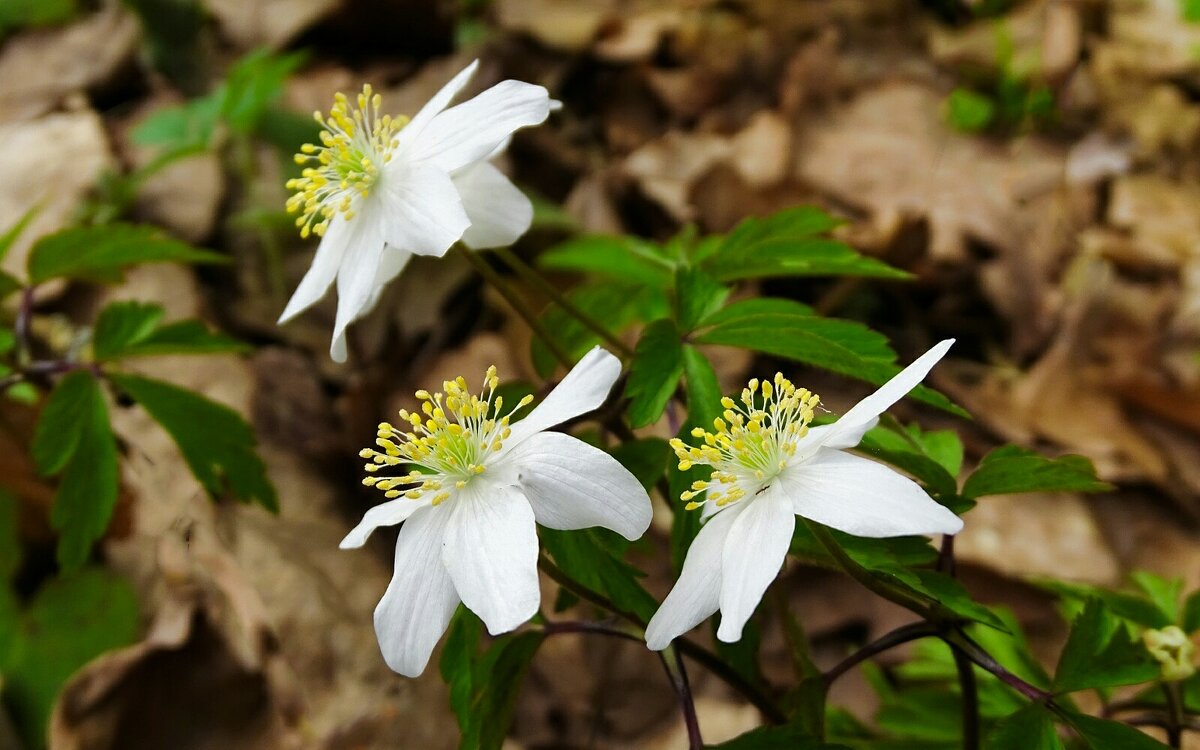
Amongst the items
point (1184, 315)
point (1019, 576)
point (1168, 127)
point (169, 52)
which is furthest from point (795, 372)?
point (169, 52)

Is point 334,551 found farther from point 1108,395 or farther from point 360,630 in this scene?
point 1108,395

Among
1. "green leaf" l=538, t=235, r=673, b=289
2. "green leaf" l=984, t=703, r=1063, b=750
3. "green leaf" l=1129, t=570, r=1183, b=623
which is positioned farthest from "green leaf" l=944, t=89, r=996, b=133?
"green leaf" l=984, t=703, r=1063, b=750

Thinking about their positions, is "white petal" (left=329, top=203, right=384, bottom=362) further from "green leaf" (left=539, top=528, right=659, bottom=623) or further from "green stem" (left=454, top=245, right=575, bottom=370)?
"green leaf" (left=539, top=528, right=659, bottom=623)

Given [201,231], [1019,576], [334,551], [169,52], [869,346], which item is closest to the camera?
[869,346]

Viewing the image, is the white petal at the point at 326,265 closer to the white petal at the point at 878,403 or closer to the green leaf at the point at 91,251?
the green leaf at the point at 91,251

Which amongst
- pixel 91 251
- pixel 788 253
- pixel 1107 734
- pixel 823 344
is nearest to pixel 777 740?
pixel 1107 734

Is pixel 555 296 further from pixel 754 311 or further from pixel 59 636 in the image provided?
pixel 59 636
